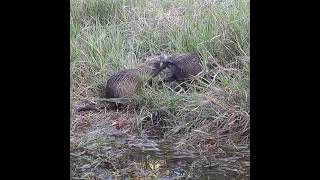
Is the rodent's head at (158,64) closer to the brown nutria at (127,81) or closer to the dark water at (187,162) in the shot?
the brown nutria at (127,81)

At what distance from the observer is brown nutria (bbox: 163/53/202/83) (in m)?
4.28

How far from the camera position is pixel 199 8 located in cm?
544

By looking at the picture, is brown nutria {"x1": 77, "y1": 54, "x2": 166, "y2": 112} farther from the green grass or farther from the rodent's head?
the green grass

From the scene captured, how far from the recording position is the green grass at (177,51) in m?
3.57

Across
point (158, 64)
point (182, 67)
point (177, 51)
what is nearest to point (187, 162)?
point (182, 67)

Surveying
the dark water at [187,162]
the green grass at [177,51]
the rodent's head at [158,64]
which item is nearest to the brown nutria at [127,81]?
the rodent's head at [158,64]

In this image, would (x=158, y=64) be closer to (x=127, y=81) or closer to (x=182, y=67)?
(x=182, y=67)

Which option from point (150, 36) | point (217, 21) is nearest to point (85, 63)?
point (150, 36)

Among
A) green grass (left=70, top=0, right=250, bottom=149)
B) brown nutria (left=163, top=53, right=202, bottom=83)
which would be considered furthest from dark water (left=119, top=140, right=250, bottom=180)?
brown nutria (left=163, top=53, right=202, bottom=83)

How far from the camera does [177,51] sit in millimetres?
4781

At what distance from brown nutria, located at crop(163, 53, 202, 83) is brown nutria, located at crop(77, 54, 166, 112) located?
0.23 feet

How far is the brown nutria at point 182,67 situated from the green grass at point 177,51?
9 cm
